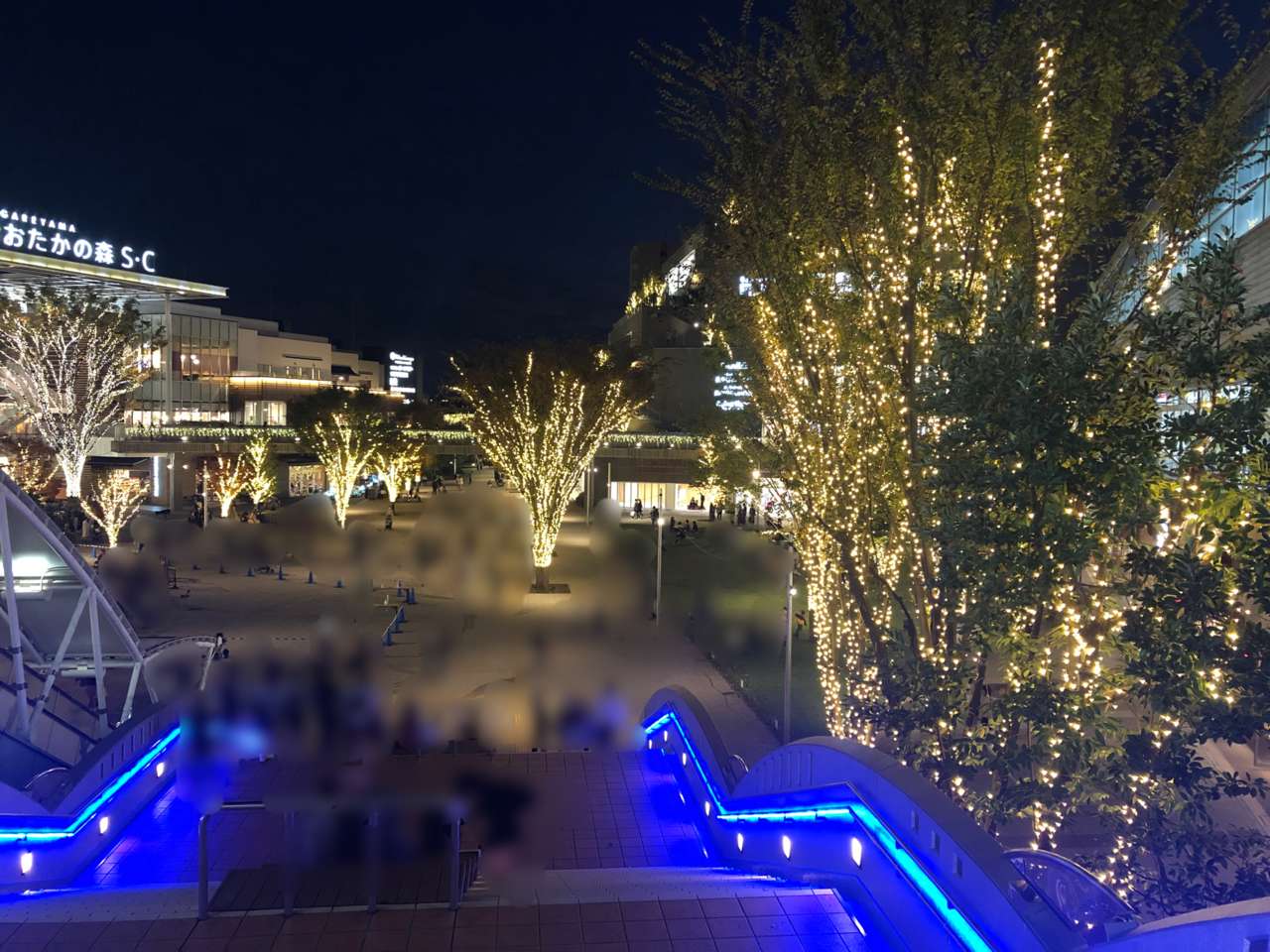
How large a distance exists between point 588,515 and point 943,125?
3873cm

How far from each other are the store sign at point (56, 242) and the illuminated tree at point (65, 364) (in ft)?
9.07

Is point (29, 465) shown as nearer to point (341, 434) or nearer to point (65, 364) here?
point (65, 364)

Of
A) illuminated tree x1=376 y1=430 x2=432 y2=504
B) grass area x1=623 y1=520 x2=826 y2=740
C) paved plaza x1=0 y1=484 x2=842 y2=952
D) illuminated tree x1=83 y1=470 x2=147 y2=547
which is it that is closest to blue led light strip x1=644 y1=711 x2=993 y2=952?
paved plaza x1=0 y1=484 x2=842 y2=952

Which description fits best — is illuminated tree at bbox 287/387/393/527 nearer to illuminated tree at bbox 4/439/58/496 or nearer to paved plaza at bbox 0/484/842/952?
illuminated tree at bbox 4/439/58/496

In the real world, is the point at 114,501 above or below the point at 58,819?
above

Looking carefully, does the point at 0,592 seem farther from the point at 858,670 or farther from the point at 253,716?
the point at 858,670

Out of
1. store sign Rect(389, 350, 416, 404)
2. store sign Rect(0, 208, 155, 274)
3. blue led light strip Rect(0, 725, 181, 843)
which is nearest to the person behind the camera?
blue led light strip Rect(0, 725, 181, 843)

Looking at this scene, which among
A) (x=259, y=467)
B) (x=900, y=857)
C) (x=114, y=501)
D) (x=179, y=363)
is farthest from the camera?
(x=179, y=363)

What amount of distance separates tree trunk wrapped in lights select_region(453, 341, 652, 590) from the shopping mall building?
897 inches

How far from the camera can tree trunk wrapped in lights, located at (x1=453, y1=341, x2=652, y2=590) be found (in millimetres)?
25297

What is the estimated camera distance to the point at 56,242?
40.8 m

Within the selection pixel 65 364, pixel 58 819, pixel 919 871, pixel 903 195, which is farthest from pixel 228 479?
pixel 919 871

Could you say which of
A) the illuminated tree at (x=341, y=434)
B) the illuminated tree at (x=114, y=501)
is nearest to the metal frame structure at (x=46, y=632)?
the illuminated tree at (x=114, y=501)

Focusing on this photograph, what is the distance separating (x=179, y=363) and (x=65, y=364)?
17360 mm
